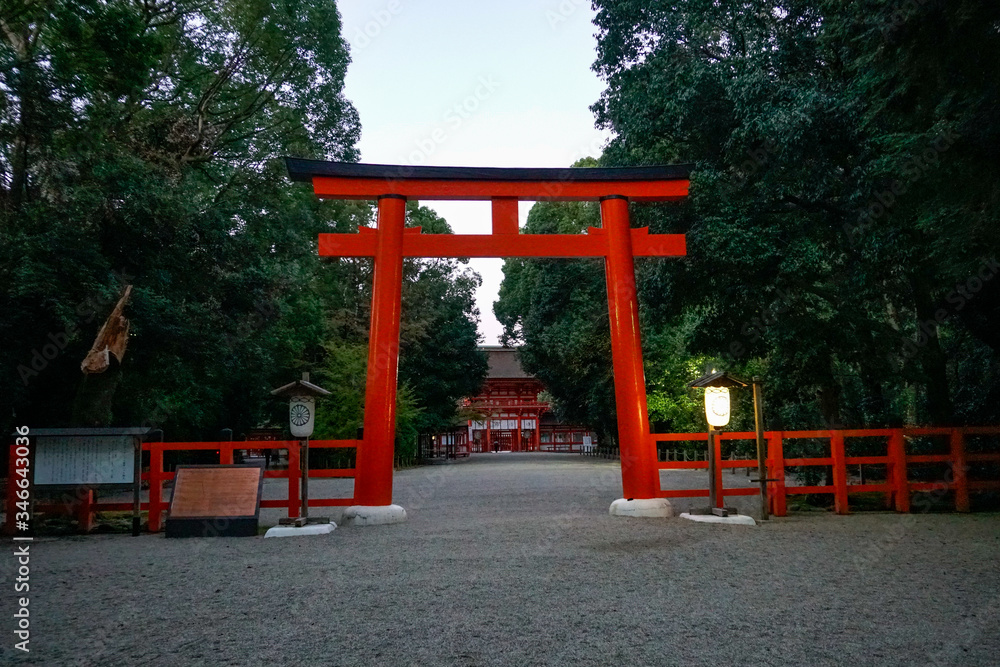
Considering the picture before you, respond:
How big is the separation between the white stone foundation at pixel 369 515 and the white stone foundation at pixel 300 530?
393 millimetres

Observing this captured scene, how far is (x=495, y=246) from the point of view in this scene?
9.64 m

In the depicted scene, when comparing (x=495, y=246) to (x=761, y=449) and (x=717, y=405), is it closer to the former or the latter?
(x=717, y=405)

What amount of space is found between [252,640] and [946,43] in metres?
6.74

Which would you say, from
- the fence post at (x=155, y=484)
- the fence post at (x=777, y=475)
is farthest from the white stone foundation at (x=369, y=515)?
the fence post at (x=777, y=475)

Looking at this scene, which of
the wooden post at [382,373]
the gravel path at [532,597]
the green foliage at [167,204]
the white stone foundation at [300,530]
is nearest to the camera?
the gravel path at [532,597]

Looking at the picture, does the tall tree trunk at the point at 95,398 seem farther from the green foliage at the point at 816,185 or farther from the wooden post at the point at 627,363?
the green foliage at the point at 816,185

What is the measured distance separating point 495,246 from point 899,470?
577cm

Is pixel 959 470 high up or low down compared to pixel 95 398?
down

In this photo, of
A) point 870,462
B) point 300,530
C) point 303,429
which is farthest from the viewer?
point 870,462

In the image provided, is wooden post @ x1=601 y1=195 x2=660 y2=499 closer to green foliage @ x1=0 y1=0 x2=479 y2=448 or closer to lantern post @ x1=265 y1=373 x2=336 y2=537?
lantern post @ x1=265 y1=373 x2=336 y2=537

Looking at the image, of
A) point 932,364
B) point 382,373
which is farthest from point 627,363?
point 932,364

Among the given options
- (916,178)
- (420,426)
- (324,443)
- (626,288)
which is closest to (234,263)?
(324,443)

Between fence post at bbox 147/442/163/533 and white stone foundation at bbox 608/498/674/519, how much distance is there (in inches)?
211

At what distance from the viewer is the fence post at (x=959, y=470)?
9281mm
